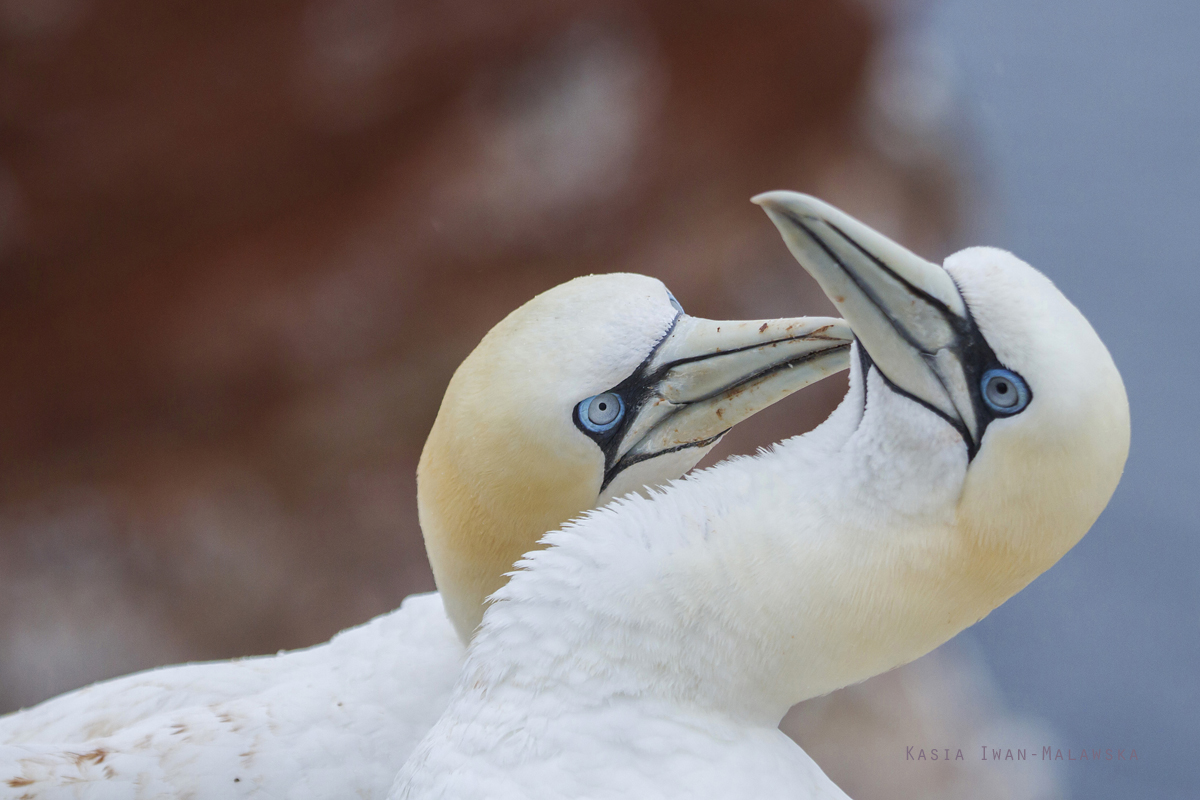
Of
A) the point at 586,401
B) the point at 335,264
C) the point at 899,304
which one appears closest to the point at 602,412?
the point at 586,401

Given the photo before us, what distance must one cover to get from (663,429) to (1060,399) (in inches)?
30.7

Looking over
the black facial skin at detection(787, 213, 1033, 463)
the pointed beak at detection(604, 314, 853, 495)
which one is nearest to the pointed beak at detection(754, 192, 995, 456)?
the black facial skin at detection(787, 213, 1033, 463)

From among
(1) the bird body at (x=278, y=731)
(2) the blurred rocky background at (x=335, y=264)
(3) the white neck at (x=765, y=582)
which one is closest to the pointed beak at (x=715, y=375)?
(3) the white neck at (x=765, y=582)

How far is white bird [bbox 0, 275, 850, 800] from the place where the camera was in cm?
202

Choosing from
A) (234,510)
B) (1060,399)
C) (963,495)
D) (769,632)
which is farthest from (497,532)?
(234,510)

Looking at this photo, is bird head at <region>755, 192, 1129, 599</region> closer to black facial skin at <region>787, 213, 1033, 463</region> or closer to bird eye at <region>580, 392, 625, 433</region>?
black facial skin at <region>787, 213, 1033, 463</region>

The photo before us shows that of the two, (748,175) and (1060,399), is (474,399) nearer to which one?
(1060,399)

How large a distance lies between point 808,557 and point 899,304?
46 cm

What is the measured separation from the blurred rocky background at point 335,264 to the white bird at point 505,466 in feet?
13.6

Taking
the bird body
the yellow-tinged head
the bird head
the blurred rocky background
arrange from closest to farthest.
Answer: the bird head < the yellow-tinged head < the bird body < the blurred rocky background

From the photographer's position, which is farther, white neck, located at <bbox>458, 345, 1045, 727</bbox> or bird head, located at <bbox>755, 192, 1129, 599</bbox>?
white neck, located at <bbox>458, 345, 1045, 727</bbox>

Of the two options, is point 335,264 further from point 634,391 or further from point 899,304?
point 899,304

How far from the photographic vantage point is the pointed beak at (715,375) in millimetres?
2012

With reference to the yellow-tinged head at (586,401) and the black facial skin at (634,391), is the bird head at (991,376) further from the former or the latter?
the black facial skin at (634,391)
